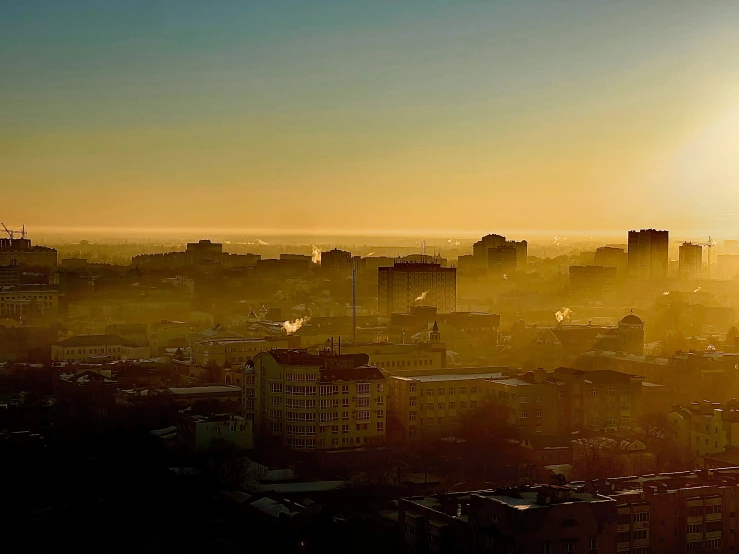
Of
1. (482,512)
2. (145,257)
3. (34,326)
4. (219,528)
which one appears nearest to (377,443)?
(219,528)

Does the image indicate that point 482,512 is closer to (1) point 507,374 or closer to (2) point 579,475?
(2) point 579,475

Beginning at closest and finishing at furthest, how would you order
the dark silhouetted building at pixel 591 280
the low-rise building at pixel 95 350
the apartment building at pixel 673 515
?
the apartment building at pixel 673 515, the low-rise building at pixel 95 350, the dark silhouetted building at pixel 591 280

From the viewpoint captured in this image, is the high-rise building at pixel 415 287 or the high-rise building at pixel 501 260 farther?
the high-rise building at pixel 501 260

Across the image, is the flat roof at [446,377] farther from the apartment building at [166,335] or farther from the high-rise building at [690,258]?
the high-rise building at [690,258]

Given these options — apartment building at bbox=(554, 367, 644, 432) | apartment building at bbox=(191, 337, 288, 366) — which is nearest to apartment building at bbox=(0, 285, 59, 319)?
apartment building at bbox=(191, 337, 288, 366)

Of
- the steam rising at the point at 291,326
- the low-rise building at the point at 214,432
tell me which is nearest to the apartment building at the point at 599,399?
→ the low-rise building at the point at 214,432

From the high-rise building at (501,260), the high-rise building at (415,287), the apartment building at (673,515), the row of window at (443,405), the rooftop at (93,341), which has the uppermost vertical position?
the high-rise building at (501,260)

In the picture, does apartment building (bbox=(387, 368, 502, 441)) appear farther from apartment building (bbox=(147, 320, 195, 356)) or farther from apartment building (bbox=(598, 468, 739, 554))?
apartment building (bbox=(147, 320, 195, 356))

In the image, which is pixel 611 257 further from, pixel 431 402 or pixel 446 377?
pixel 431 402
